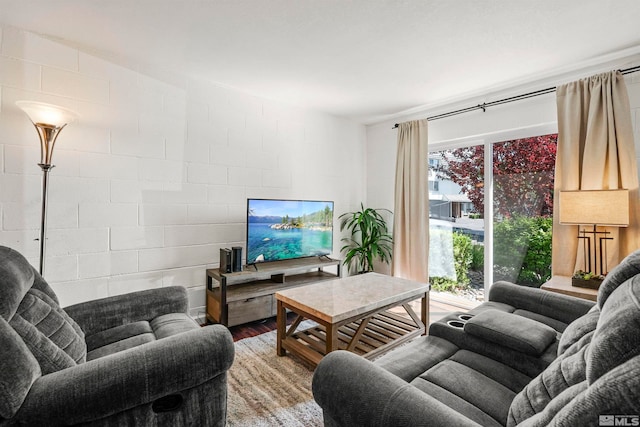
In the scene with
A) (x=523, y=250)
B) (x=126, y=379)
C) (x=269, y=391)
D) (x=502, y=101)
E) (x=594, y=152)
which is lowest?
(x=269, y=391)

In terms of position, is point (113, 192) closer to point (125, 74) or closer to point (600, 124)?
point (125, 74)

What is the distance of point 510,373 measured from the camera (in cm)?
129

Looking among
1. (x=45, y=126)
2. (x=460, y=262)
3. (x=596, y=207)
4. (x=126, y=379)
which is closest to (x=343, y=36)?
(x=45, y=126)

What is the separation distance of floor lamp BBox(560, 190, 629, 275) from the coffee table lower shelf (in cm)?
145

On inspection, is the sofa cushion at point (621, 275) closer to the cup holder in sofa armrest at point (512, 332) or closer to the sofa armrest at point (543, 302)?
the cup holder in sofa armrest at point (512, 332)

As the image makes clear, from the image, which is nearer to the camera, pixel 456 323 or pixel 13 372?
pixel 13 372

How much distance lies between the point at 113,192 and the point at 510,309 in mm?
3090

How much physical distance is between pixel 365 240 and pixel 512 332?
104 inches

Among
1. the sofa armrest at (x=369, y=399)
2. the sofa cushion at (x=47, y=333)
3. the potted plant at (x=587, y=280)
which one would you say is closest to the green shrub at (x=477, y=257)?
the potted plant at (x=587, y=280)

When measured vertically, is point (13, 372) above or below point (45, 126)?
below

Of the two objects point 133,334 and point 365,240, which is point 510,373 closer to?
point 133,334

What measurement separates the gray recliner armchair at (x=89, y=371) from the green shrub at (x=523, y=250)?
3070mm

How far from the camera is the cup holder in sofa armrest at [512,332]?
1298 millimetres

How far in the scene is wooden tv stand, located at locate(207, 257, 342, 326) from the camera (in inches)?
104
